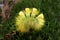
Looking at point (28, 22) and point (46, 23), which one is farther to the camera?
point (46, 23)

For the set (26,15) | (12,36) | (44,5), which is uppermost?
(44,5)

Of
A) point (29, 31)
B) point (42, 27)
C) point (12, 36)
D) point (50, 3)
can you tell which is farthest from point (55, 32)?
point (50, 3)

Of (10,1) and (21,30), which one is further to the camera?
(10,1)

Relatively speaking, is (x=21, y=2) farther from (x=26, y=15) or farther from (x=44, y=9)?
(x=26, y=15)

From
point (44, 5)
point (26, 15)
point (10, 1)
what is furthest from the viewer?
point (44, 5)

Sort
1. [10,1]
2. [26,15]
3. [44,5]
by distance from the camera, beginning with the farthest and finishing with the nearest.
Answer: [44,5] → [10,1] → [26,15]

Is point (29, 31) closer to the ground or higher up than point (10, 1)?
closer to the ground
